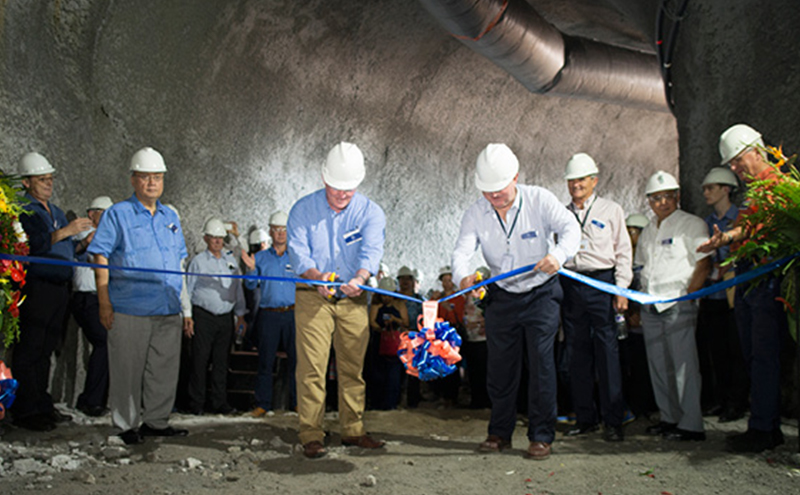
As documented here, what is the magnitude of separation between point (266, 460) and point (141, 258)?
165 cm

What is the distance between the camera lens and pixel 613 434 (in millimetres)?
5297

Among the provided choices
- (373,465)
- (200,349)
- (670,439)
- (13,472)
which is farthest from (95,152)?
(670,439)

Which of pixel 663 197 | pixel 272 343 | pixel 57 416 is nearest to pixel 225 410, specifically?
pixel 272 343

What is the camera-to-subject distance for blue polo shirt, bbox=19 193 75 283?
5566mm

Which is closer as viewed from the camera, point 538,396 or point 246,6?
point 538,396

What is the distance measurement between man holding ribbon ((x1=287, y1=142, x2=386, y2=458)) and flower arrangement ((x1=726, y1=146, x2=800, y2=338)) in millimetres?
2303

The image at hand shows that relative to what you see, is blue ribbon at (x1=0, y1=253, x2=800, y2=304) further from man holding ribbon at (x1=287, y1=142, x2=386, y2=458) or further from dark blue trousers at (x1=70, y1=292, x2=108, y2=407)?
dark blue trousers at (x1=70, y1=292, x2=108, y2=407)

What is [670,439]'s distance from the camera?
5.21m

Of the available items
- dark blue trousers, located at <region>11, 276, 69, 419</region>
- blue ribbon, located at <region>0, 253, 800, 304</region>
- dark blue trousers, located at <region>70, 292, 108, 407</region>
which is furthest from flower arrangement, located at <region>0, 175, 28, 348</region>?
dark blue trousers, located at <region>70, 292, 108, 407</region>

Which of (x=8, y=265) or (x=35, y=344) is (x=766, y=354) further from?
(x=35, y=344)

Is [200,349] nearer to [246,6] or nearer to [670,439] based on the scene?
[246,6]

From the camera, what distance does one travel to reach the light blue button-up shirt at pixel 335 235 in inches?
200

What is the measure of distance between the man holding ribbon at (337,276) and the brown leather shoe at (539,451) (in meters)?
1.04

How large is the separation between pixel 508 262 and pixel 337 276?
115 centimetres
